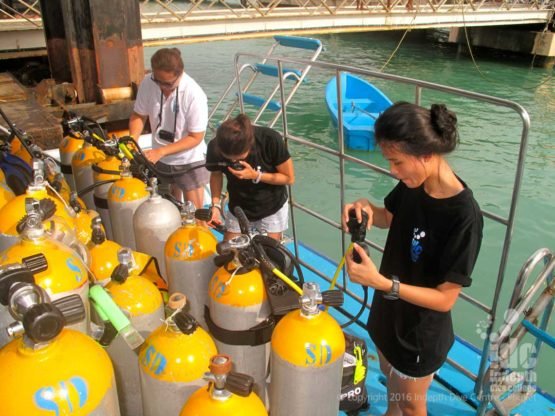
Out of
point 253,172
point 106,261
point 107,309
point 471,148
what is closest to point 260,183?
point 253,172

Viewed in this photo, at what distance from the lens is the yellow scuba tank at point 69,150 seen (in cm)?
373

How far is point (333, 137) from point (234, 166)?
9996 mm

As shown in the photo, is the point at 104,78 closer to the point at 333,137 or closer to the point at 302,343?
the point at 302,343

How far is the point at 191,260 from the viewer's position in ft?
7.17

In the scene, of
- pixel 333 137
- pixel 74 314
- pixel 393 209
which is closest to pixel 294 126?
pixel 333 137

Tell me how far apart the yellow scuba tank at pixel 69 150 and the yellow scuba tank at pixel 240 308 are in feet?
7.43

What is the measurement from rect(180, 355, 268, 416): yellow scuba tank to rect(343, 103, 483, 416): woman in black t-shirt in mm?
637

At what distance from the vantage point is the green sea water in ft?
21.7

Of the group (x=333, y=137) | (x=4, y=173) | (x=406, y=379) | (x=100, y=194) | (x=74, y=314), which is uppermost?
(x=74, y=314)

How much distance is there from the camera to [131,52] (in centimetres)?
484

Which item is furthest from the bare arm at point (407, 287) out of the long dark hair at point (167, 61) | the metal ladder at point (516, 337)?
the long dark hair at point (167, 61)

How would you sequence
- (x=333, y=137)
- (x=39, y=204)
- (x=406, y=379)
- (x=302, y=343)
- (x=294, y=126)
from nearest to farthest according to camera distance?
(x=302, y=343), (x=39, y=204), (x=406, y=379), (x=333, y=137), (x=294, y=126)

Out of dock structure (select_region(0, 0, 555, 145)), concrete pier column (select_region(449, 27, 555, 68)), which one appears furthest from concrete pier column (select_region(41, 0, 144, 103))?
concrete pier column (select_region(449, 27, 555, 68))

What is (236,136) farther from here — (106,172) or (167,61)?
(167,61)
